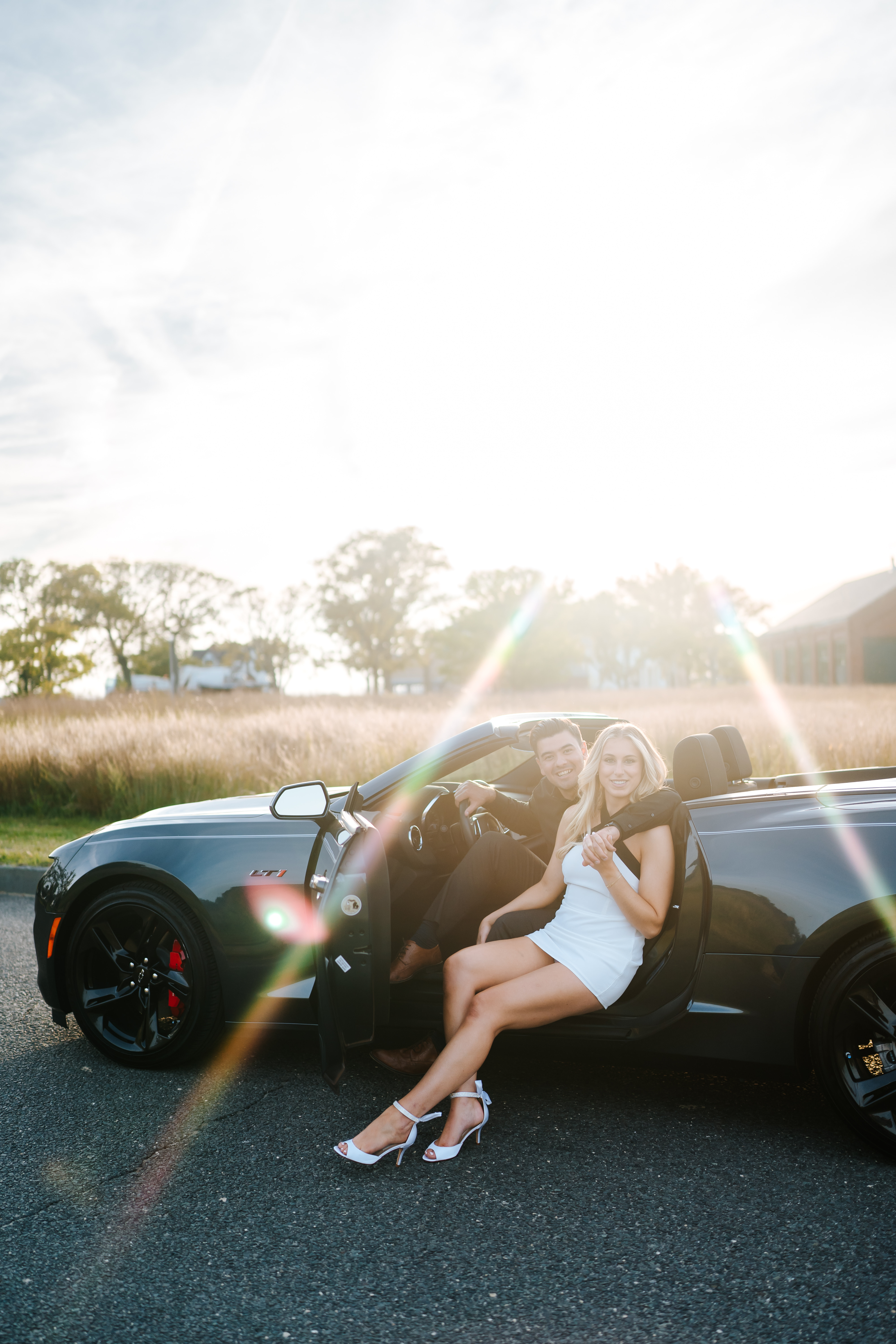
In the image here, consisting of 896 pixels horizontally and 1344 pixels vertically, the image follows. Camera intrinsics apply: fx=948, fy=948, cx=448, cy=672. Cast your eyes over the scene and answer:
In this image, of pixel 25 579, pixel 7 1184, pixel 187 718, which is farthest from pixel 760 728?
pixel 25 579

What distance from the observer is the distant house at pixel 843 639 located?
58469 mm

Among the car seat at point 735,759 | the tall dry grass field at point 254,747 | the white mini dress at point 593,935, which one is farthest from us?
the tall dry grass field at point 254,747

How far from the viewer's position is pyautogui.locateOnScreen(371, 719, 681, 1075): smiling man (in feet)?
10.3

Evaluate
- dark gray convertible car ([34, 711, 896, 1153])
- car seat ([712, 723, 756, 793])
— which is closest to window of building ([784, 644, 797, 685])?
car seat ([712, 723, 756, 793])

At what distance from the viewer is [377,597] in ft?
186

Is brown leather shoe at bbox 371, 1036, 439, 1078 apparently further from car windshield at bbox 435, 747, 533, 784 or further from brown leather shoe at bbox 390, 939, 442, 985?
car windshield at bbox 435, 747, 533, 784

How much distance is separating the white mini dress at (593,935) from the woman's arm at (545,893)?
0.11 m

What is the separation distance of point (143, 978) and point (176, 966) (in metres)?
0.17

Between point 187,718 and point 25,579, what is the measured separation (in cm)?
3711

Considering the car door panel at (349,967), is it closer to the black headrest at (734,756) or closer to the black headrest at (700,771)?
the black headrest at (700,771)

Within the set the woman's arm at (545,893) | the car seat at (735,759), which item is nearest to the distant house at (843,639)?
the car seat at (735,759)

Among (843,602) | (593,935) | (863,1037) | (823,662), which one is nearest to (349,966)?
(593,935)

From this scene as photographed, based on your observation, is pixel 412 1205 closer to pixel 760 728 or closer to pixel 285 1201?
pixel 285 1201

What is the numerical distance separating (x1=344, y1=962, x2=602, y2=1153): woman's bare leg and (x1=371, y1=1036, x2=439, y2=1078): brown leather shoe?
41cm
